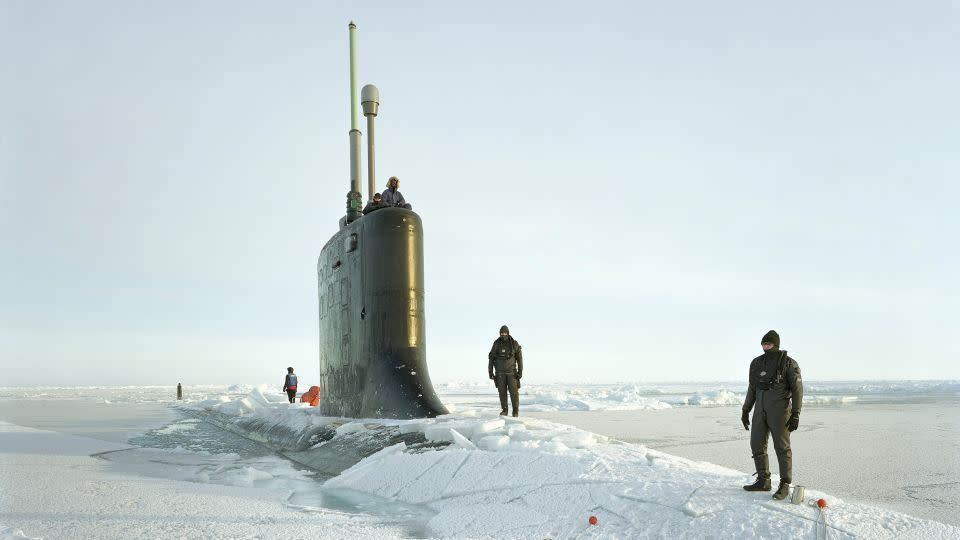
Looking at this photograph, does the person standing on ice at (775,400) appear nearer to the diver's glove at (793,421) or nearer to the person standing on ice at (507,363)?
the diver's glove at (793,421)

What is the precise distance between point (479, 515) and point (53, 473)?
19.5 feet

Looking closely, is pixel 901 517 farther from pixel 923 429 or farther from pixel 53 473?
pixel 923 429

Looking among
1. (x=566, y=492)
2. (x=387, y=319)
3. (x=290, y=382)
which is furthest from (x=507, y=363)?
(x=290, y=382)

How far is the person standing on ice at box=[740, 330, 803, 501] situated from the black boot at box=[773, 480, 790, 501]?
150mm

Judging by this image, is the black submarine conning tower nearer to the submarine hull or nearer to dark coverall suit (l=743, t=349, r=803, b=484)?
the submarine hull

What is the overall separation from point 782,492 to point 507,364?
19.3ft

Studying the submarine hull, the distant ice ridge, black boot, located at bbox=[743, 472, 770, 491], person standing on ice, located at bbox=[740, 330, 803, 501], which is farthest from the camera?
the submarine hull

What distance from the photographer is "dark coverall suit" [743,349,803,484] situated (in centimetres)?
560

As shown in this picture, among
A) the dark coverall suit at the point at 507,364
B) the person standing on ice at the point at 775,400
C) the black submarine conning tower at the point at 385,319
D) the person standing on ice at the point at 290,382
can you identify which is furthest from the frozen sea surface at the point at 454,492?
the person standing on ice at the point at 290,382

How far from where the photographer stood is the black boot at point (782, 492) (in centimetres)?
517

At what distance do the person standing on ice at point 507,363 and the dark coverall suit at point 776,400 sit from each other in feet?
17.3

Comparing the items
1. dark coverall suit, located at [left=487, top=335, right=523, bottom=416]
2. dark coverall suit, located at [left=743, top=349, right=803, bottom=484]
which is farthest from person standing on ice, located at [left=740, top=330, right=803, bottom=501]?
dark coverall suit, located at [left=487, top=335, right=523, bottom=416]

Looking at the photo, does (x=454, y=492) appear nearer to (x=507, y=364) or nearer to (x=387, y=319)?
(x=387, y=319)

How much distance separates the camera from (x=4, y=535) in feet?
15.5
